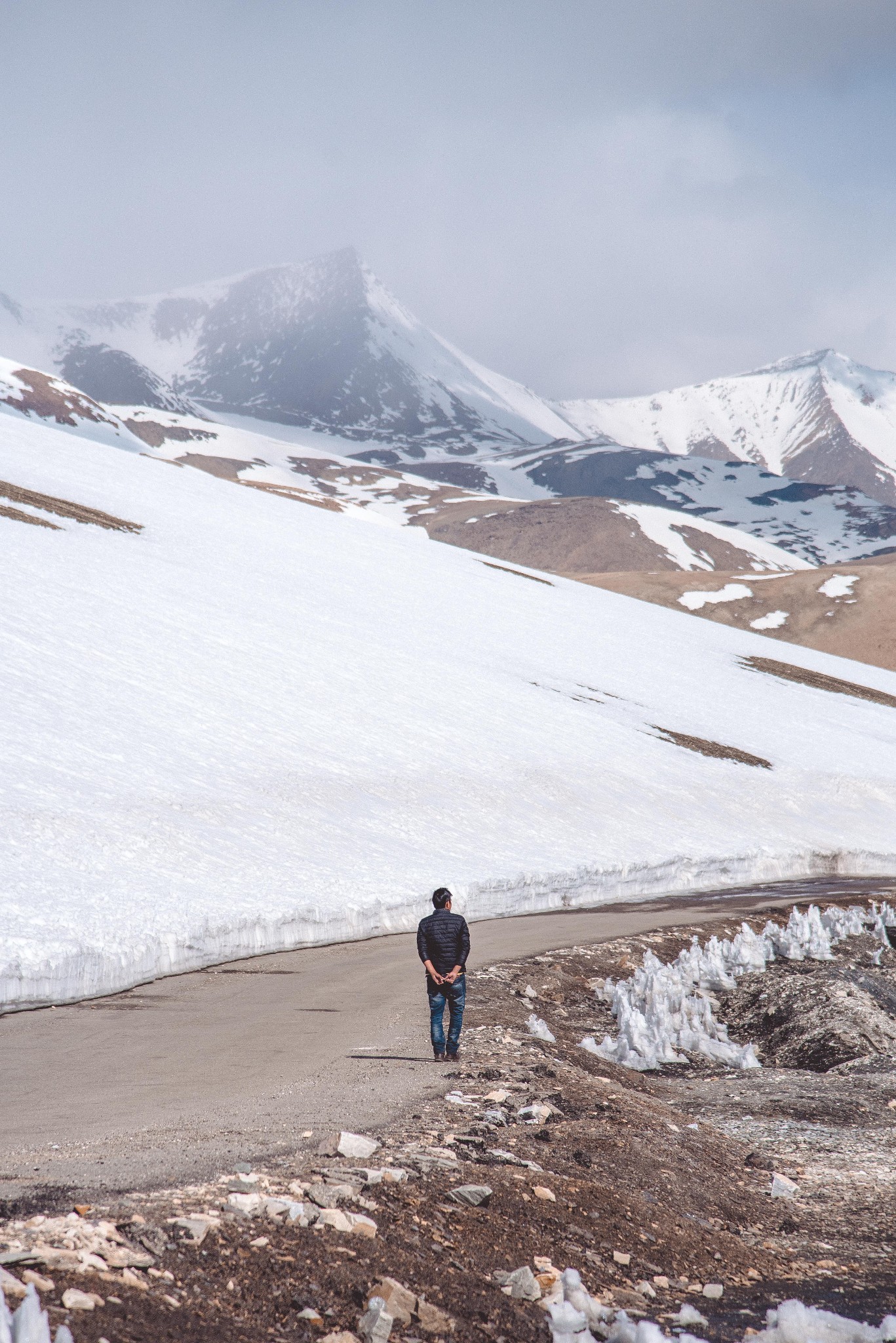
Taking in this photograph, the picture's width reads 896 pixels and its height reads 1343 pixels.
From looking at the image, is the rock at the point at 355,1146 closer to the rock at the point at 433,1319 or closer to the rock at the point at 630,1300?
the rock at the point at 433,1319

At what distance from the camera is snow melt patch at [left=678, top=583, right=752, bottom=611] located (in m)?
128

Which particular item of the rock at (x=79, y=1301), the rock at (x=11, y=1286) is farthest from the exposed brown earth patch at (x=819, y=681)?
the rock at (x=11, y=1286)

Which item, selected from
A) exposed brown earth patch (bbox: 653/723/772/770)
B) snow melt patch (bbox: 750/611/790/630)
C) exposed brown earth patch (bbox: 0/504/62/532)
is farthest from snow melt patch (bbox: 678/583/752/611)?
exposed brown earth patch (bbox: 0/504/62/532)

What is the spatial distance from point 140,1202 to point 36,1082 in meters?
4.06

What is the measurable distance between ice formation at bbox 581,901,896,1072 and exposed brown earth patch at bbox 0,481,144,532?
34.1 metres

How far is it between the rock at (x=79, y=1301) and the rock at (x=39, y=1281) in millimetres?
85

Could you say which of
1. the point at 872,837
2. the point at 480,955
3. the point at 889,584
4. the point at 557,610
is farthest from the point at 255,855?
the point at 889,584

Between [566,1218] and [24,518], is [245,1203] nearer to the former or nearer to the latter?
[566,1218]

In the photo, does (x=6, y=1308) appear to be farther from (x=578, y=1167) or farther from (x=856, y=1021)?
(x=856, y=1021)

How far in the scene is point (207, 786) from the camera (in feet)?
69.0

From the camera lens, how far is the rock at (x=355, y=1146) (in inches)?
268

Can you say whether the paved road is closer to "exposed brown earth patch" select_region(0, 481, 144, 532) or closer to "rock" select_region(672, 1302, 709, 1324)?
"rock" select_region(672, 1302, 709, 1324)

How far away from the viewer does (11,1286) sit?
14.4ft

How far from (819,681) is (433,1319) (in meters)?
59.4
